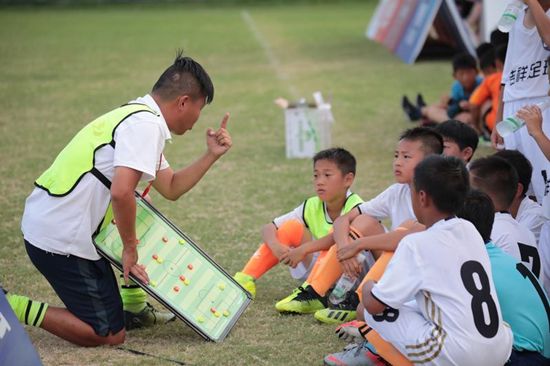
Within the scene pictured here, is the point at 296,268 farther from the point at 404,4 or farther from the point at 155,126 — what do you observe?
the point at 404,4

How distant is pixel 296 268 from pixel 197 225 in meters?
1.60

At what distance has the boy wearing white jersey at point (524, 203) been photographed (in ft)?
16.4

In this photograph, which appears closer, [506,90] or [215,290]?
[215,290]

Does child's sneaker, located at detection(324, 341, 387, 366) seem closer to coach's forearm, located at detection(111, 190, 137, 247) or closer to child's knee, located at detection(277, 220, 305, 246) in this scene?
coach's forearm, located at detection(111, 190, 137, 247)

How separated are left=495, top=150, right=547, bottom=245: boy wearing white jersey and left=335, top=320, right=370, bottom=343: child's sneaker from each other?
1.17 metres

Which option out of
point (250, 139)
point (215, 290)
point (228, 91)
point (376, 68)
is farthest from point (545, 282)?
point (376, 68)

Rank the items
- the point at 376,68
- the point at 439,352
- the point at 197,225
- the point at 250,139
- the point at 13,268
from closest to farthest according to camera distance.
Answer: the point at 439,352 → the point at 13,268 → the point at 197,225 → the point at 250,139 → the point at 376,68

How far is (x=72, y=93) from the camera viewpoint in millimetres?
13539

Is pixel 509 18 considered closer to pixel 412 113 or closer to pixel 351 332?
pixel 351 332

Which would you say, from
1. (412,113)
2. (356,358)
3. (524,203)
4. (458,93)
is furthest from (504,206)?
(412,113)

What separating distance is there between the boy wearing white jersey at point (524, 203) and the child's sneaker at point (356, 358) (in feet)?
4.42

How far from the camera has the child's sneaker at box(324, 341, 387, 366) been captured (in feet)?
13.5

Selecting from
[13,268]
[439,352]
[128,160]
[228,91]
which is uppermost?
[128,160]

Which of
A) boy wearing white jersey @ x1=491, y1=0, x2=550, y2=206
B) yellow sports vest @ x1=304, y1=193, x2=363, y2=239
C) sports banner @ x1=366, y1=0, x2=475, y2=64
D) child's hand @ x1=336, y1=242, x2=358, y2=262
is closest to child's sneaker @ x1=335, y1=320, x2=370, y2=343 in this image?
child's hand @ x1=336, y1=242, x2=358, y2=262
